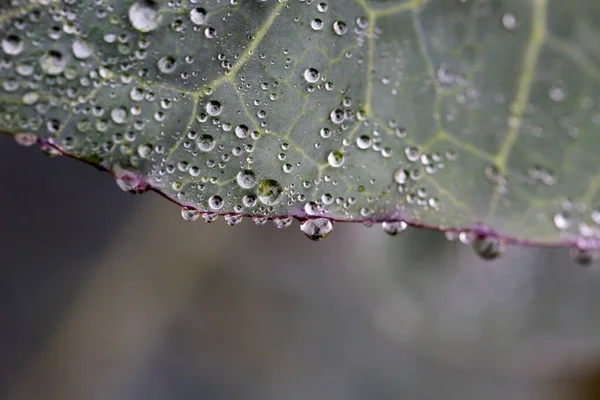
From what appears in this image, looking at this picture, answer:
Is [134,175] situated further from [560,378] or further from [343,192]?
[560,378]

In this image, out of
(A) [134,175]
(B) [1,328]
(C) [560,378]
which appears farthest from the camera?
(C) [560,378]

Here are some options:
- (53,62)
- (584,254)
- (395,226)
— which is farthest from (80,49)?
(584,254)

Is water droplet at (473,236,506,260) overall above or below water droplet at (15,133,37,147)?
below

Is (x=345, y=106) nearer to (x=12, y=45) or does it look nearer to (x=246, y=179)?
(x=246, y=179)

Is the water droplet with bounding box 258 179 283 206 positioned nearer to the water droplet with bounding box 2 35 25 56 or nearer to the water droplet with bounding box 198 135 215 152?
the water droplet with bounding box 198 135 215 152

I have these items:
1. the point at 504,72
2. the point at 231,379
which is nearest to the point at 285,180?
the point at 504,72

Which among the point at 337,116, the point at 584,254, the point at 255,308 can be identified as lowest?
the point at 255,308

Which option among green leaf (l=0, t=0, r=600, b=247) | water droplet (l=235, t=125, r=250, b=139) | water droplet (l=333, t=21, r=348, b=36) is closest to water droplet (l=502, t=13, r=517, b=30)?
green leaf (l=0, t=0, r=600, b=247)
